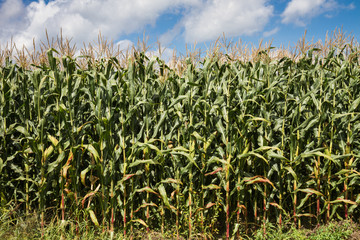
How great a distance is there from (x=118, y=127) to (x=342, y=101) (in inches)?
135

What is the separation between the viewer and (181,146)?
3.60m

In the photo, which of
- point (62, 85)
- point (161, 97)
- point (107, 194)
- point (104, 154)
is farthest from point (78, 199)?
point (161, 97)

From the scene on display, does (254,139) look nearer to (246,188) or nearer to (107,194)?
(246,188)

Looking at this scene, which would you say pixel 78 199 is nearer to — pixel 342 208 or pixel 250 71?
pixel 250 71

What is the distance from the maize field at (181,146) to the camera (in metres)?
3.58

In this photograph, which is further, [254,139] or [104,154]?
[254,139]

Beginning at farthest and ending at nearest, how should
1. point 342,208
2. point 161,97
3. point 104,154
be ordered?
point 342,208, point 161,97, point 104,154

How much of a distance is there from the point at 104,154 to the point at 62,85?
4.06 feet

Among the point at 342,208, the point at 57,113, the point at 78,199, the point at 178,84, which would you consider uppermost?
the point at 178,84

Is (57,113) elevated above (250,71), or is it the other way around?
(250,71)

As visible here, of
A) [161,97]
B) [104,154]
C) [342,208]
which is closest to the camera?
[104,154]

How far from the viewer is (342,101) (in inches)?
157

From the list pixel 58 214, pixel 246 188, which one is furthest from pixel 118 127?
pixel 246 188

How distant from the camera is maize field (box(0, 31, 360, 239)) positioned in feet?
11.7
